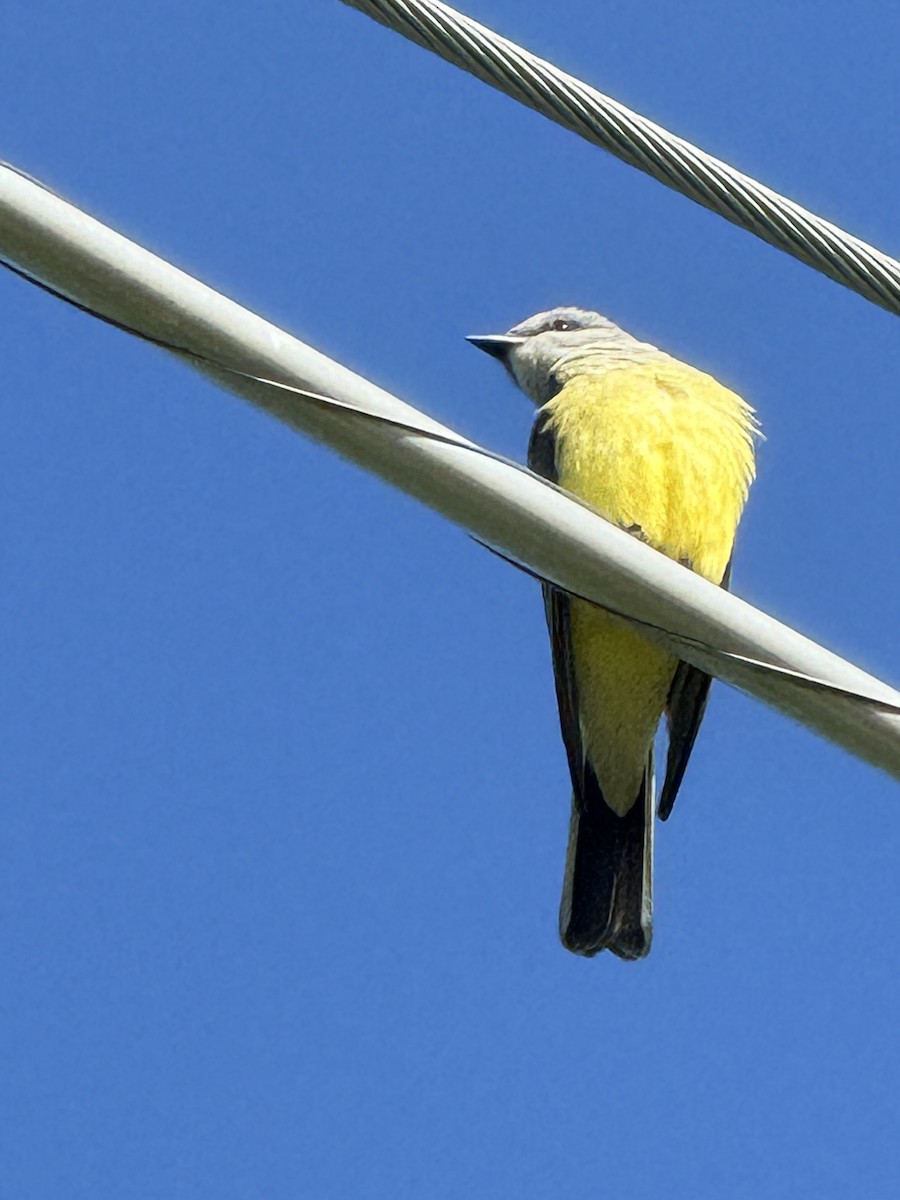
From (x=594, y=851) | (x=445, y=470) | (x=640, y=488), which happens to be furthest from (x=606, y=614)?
(x=445, y=470)

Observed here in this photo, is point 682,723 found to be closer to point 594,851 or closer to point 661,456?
point 594,851

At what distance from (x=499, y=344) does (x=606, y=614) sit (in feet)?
7.21

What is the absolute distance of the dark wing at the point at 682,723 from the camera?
658 centimetres

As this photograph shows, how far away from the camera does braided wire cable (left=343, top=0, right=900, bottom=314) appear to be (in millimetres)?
4039

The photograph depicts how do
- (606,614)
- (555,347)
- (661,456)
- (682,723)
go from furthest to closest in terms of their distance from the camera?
(555,347)
(682,723)
(661,456)
(606,614)

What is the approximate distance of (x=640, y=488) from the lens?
6.27 metres

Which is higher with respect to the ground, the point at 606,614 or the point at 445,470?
the point at 606,614

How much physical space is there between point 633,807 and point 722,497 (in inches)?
48.2

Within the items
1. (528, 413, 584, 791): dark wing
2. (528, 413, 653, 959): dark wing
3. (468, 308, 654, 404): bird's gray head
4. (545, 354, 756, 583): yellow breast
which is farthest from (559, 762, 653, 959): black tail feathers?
(468, 308, 654, 404): bird's gray head

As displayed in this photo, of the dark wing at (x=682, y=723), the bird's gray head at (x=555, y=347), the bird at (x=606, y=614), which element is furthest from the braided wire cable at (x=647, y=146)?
the bird's gray head at (x=555, y=347)

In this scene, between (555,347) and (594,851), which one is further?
(555,347)

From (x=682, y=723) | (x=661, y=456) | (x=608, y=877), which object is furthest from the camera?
(x=608, y=877)

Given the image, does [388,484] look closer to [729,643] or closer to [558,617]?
[729,643]

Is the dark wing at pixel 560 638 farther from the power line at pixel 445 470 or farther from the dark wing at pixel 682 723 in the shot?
the power line at pixel 445 470
